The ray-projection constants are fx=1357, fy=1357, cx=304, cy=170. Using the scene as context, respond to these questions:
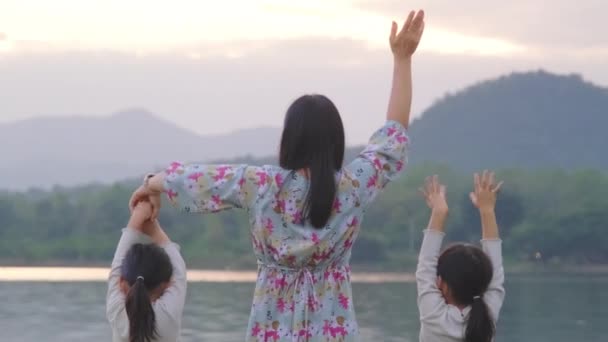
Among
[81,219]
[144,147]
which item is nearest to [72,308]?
[81,219]

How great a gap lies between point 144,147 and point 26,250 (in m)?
139

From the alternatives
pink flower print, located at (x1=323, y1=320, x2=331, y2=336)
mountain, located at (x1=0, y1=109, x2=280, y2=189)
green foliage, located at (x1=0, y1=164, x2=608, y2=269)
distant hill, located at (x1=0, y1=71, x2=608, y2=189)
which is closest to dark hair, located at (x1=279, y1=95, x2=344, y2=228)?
pink flower print, located at (x1=323, y1=320, x2=331, y2=336)

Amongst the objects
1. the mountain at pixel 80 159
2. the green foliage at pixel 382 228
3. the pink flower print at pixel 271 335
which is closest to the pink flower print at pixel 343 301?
the pink flower print at pixel 271 335

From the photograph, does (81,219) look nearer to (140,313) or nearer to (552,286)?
(552,286)

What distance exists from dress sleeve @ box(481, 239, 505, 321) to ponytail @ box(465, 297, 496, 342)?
0.09 feet

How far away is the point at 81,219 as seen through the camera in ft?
207

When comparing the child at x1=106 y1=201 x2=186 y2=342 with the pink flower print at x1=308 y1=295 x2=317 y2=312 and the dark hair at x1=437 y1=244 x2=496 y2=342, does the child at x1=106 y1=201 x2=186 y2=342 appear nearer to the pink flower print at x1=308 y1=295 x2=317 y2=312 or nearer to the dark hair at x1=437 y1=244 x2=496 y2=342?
the pink flower print at x1=308 y1=295 x2=317 y2=312

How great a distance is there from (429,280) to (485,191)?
29cm

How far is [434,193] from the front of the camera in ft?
11.0

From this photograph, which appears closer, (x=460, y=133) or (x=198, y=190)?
(x=198, y=190)

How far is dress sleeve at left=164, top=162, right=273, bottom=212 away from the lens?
119 inches

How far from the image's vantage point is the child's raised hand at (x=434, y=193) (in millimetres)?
3344

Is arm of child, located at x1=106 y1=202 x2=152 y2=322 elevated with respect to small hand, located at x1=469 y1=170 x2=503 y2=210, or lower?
lower

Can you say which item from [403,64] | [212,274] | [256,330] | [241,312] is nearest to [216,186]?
[256,330]
